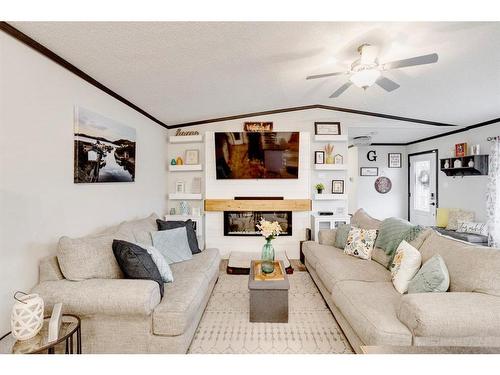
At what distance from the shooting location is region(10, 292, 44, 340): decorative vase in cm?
149

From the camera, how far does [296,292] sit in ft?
10.6

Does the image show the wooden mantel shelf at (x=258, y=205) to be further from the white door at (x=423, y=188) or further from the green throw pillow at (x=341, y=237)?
the white door at (x=423, y=188)

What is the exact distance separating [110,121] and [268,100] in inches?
89.0

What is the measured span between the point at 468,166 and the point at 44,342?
636 cm

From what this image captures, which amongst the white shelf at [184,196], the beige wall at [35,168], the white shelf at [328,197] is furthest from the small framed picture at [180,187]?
the white shelf at [328,197]

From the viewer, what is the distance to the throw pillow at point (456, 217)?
4.94 meters

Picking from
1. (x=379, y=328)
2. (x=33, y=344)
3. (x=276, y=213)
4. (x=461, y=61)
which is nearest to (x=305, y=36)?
(x=461, y=61)

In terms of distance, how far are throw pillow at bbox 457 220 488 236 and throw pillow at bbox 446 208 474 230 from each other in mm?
122

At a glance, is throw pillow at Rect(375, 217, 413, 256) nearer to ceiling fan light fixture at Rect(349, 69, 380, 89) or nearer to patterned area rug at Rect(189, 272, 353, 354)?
patterned area rug at Rect(189, 272, 353, 354)

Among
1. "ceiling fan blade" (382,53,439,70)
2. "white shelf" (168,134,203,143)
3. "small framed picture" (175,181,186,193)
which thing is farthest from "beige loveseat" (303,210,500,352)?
"white shelf" (168,134,203,143)

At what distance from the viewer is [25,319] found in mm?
1495

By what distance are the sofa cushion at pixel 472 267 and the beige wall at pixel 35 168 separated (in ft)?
10.2

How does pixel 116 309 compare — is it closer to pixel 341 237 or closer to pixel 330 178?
pixel 341 237

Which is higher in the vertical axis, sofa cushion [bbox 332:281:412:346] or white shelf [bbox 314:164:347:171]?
white shelf [bbox 314:164:347:171]
